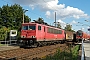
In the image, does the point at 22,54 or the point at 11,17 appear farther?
the point at 11,17

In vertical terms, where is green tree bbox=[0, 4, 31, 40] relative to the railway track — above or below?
above

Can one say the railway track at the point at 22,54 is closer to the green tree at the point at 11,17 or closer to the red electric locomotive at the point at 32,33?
the red electric locomotive at the point at 32,33

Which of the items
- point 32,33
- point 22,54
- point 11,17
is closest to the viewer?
point 22,54

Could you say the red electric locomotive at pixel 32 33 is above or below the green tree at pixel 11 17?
below

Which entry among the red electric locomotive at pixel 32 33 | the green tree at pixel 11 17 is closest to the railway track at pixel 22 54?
the red electric locomotive at pixel 32 33

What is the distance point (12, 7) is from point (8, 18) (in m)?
6.70

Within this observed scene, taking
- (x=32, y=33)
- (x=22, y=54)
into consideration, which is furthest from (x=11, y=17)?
(x=22, y=54)

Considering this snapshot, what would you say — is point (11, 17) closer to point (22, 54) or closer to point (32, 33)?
point (32, 33)

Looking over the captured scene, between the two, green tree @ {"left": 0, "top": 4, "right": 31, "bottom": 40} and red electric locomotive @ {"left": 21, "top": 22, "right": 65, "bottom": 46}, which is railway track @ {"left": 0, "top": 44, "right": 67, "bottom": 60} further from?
green tree @ {"left": 0, "top": 4, "right": 31, "bottom": 40}

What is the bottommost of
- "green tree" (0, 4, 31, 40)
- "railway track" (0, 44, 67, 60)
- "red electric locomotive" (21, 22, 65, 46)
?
"railway track" (0, 44, 67, 60)

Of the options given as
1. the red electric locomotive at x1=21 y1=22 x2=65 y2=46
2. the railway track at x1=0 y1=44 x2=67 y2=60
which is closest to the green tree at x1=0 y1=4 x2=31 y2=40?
the red electric locomotive at x1=21 y1=22 x2=65 y2=46

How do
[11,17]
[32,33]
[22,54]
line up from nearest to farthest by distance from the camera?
[22,54], [32,33], [11,17]

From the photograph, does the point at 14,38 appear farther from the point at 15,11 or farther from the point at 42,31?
the point at 15,11

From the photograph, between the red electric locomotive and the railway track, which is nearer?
the railway track
